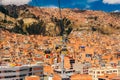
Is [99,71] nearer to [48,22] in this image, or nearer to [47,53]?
[47,53]

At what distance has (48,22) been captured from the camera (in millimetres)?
147875

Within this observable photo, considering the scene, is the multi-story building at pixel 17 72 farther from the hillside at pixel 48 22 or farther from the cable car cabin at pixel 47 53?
the hillside at pixel 48 22

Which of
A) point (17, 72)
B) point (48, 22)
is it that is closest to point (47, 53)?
point (48, 22)

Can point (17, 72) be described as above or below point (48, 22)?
below

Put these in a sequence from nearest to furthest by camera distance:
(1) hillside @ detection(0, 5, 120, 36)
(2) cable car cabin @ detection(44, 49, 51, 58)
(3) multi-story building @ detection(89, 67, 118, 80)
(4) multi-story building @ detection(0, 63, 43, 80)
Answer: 1. (4) multi-story building @ detection(0, 63, 43, 80)
2. (3) multi-story building @ detection(89, 67, 118, 80)
3. (2) cable car cabin @ detection(44, 49, 51, 58)
4. (1) hillside @ detection(0, 5, 120, 36)

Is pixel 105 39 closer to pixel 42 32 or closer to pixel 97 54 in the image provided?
pixel 42 32

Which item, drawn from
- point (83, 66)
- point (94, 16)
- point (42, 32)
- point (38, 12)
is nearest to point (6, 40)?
point (42, 32)

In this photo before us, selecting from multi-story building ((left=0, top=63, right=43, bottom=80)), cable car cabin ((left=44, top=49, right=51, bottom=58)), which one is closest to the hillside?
cable car cabin ((left=44, top=49, right=51, bottom=58))

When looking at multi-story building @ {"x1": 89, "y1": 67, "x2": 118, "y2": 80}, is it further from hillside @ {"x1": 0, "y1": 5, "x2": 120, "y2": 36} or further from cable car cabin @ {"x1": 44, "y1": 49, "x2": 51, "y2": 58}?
hillside @ {"x1": 0, "y1": 5, "x2": 120, "y2": 36}

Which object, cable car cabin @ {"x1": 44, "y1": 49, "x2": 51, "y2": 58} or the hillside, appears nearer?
cable car cabin @ {"x1": 44, "y1": 49, "x2": 51, "y2": 58}

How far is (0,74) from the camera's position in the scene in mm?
56719

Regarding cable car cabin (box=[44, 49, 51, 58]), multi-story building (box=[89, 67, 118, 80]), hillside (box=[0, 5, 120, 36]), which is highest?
hillside (box=[0, 5, 120, 36])

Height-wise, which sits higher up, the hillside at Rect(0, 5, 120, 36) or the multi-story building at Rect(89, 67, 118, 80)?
the hillside at Rect(0, 5, 120, 36)

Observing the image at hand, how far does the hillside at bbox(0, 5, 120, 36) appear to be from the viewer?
13462cm
